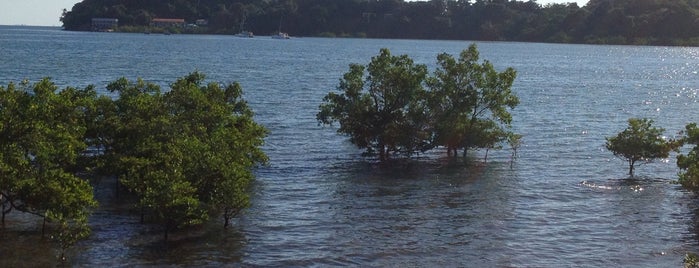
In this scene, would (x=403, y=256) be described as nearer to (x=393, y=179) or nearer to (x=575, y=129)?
(x=393, y=179)

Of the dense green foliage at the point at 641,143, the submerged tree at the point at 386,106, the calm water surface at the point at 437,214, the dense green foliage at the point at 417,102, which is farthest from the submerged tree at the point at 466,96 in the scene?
the dense green foliage at the point at 641,143

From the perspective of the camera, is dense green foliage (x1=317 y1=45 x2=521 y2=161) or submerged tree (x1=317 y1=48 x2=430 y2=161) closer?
submerged tree (x1=317 y1=48 x2=430 y2=161)

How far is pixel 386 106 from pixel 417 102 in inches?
108

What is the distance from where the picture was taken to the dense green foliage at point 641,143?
204 feet

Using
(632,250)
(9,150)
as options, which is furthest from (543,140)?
(9,150)

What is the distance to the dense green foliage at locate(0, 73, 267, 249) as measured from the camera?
38.6m

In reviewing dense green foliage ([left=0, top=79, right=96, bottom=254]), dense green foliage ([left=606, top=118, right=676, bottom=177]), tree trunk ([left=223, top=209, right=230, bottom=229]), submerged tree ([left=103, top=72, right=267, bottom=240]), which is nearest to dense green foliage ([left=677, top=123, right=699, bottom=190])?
dense green foliage ([left=606, top=118, right=676, bottom=177])

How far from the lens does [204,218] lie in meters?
42.7

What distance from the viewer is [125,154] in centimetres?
4875

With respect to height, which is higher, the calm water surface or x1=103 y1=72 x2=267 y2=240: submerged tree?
x1=103 y1=72 x2=267 y2=240: submerged tree

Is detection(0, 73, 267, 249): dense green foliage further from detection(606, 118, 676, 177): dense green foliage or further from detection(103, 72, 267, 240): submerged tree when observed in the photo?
detection(606, 118, 676, 177): dense green foliage

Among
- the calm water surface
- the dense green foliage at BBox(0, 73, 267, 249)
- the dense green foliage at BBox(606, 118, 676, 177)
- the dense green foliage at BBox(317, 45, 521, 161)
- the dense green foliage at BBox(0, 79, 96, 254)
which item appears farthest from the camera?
the dense green foliage at BBox(317, 45, 521, 161)

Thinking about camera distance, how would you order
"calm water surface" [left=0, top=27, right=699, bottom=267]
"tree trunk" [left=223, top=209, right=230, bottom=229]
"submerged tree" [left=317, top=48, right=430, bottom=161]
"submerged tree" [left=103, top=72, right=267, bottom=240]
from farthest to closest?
"submerged tree" [left=317, top=48, right=430, bottom=161], "tree trunk" [left=223, top=209, right=230, bottom=229], "calm water surface" [left=0, top=27, right=699, bottom=267], "submerged tree" [left=103, top=72, right=267, bottom=240]

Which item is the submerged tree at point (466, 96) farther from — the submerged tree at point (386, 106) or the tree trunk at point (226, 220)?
the tree trunk at point (226, 220)
